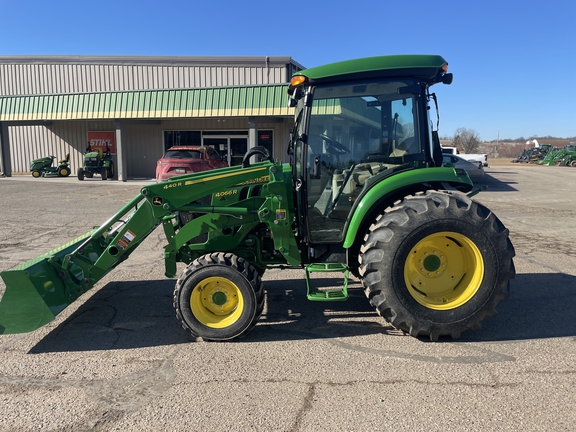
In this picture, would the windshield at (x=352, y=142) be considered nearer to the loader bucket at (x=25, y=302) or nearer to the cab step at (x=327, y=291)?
the cab step at (x=327, y=291)

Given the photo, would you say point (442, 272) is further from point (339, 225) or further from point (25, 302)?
point (25, 302)

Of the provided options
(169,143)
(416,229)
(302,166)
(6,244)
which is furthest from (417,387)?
(169,143)

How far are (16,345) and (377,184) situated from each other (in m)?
3.70

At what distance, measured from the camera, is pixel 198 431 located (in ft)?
8.71

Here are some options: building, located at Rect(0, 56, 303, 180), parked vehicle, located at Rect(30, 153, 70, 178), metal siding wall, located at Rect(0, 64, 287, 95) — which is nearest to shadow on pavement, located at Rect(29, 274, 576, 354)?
building, located at Rect(0, 56, 303, 180)

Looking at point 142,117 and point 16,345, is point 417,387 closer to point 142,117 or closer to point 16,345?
point 16,345

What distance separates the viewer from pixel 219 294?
3.92 metres

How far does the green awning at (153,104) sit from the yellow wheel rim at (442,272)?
570 inches

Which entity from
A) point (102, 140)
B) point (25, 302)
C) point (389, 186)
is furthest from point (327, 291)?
point (102, 140)

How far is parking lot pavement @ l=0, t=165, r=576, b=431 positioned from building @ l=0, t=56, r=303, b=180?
46.4 feet

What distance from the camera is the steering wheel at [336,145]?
399 cm

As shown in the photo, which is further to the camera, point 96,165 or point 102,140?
point 102,140

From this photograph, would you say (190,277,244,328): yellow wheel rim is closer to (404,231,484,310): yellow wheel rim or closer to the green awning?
(404,231,484,310): yellow wheel rim

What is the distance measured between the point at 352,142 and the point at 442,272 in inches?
59.3
